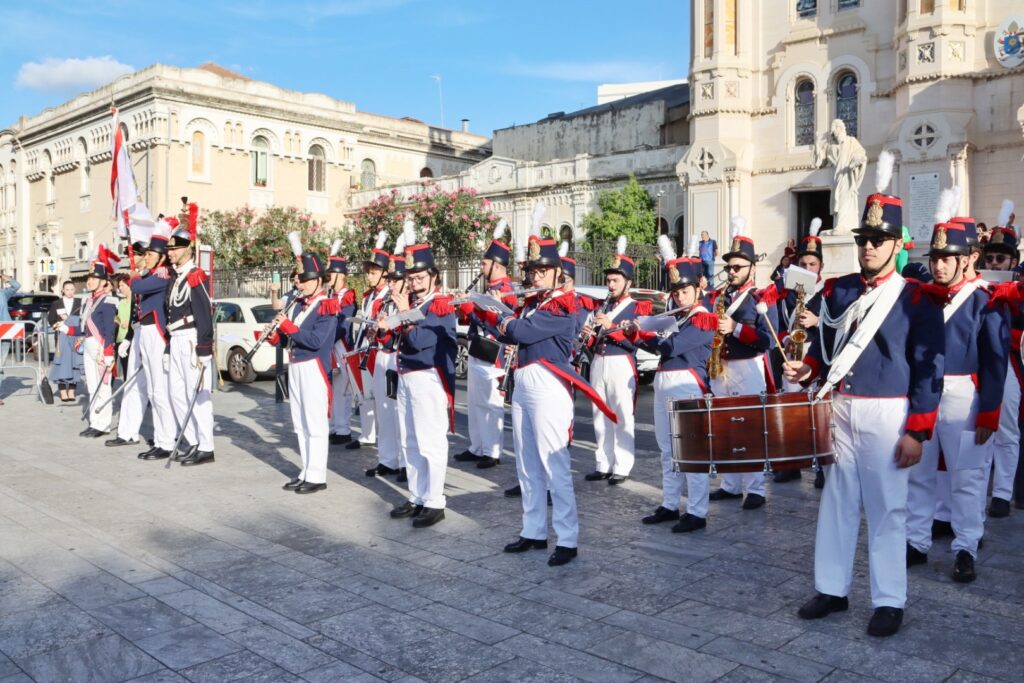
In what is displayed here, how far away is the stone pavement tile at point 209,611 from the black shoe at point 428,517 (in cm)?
192

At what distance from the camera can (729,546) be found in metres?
6.32

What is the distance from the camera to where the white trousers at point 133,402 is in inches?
421

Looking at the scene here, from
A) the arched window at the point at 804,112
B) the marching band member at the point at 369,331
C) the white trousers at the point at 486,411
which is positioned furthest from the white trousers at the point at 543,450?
the arched window at the point at 804,112

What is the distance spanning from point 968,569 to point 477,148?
50.5 m

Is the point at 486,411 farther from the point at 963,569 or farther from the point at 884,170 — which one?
the point at 963,569

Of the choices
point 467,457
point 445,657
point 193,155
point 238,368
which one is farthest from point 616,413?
point 193,155

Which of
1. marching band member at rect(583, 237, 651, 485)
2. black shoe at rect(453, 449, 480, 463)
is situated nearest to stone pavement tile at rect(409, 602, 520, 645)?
marching band member at rect(583, 237, 651, 485)

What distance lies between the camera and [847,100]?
27797mm

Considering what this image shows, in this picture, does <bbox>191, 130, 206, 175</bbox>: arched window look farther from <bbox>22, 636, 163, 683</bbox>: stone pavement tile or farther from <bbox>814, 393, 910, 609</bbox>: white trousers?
<bbox>814, 393, 910, 609</bbox>: white trousers

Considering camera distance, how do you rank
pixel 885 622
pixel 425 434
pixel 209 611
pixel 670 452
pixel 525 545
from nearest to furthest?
1. pixel 885 622
2. pixel 209 611
3. pixel 525 545
4. pixel 670 452
5. pixel 425 434

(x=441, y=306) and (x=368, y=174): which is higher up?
(x=368, y=174)

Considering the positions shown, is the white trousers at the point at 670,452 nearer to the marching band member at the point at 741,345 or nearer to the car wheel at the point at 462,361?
the marching band member at the point at 741,345

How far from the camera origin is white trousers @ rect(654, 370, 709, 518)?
674 centimetres

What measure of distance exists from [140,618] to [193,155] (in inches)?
1626
